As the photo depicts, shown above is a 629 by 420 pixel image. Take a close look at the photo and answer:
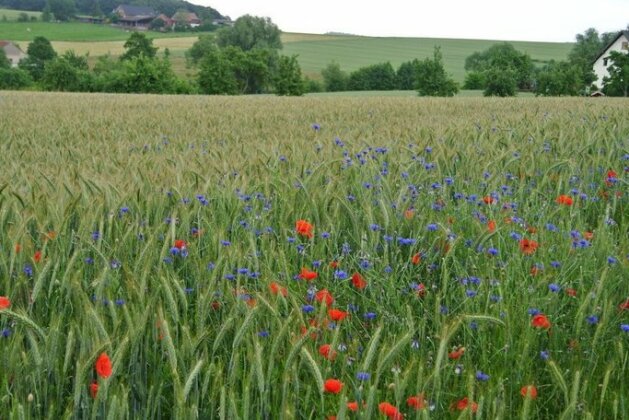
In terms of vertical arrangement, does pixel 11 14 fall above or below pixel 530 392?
above

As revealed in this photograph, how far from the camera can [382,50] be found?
84.4m

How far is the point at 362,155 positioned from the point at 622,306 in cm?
237

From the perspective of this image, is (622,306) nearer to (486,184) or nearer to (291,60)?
(486,184)

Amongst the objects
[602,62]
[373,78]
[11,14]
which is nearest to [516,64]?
[373,78]

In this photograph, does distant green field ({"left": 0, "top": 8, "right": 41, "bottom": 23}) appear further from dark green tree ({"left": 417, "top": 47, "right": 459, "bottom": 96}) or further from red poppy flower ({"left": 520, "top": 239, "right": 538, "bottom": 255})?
red poppy flower ({"left": 520, "top": 239, "right": 538, "bottom": 255})

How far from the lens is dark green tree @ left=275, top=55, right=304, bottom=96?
53750 millimetres

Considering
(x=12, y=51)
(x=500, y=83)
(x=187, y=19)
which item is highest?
(x=187, y=19)

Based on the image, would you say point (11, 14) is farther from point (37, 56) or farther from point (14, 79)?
point (14, 79)

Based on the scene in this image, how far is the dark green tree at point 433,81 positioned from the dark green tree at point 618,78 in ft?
53.8

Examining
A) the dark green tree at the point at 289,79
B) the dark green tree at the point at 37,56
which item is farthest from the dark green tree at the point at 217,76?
the dark green tree at the point at 37,56

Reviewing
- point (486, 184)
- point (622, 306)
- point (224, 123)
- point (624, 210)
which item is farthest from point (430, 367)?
point (224, 123)

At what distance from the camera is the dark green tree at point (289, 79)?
53750 mm

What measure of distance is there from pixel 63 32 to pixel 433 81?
60.3 m

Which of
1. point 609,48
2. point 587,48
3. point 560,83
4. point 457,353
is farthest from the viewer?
point 587,48
